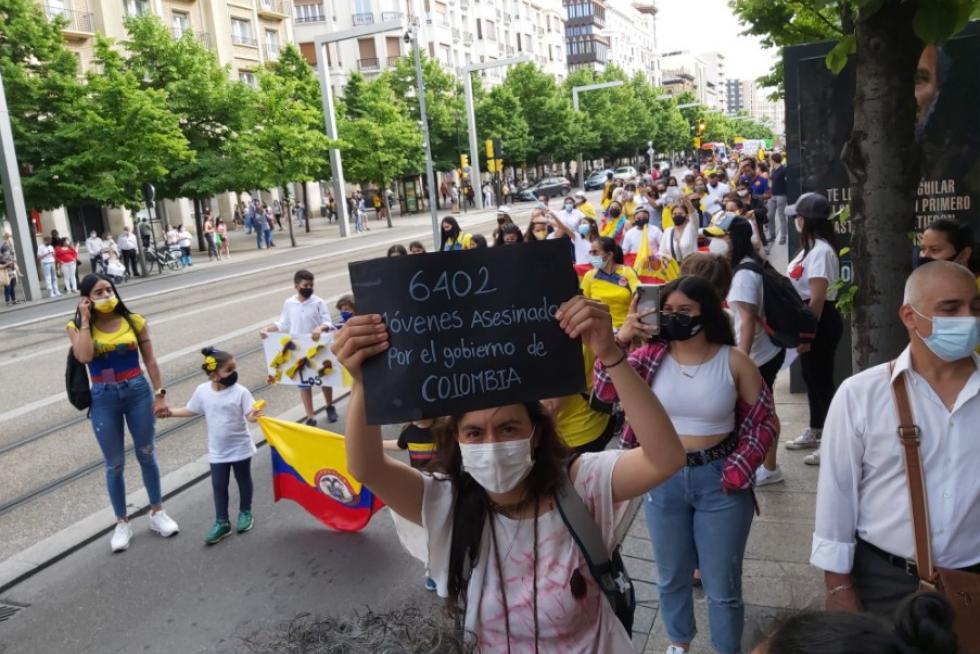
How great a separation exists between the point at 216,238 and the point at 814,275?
27721 millimetres

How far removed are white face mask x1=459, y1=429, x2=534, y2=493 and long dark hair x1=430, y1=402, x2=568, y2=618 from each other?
0.18ft

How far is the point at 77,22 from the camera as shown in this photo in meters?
38.5

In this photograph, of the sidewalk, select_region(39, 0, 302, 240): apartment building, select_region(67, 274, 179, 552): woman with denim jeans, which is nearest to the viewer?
the sidewalk

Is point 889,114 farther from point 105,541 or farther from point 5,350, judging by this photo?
point 5,350

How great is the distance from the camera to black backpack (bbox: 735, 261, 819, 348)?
5176 mm

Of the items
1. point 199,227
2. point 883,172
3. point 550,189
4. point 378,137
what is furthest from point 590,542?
point 550,189

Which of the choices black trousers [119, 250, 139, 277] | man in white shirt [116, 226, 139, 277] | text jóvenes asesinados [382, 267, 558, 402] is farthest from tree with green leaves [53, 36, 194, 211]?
text jóvenes asesinados [382, 267, 558, 402]

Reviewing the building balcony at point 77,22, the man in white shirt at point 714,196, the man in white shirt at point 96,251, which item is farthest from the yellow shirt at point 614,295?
the building balcony at point 77,22

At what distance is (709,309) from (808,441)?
11.5 feet

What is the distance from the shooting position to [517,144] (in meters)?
55.7

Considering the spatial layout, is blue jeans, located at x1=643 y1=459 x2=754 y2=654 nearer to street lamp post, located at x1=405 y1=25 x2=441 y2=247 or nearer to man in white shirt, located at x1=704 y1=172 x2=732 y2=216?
man in white shirt, located at x1=704 y1=172 x2=732 y2=216

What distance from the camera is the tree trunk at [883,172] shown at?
3.20 meters

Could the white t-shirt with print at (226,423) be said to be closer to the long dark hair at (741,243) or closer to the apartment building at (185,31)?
the long dark hair at (741,243)

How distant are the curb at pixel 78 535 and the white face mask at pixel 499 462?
184 inches
